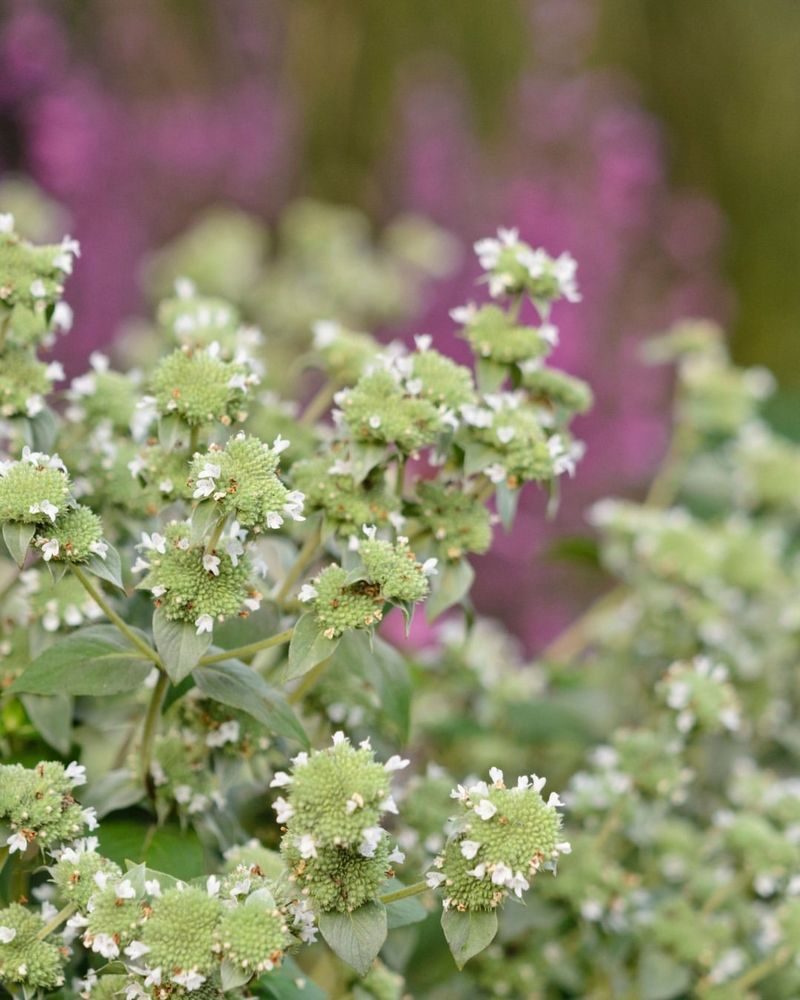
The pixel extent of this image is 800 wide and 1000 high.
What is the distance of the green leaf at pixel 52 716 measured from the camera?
718 millimetres

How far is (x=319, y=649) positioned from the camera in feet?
2.02

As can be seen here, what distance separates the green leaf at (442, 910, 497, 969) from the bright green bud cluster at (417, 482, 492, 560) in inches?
8.4

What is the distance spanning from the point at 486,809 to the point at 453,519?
0.22 meters

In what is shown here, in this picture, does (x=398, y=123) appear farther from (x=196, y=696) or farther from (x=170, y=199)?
(x=196, y=696)

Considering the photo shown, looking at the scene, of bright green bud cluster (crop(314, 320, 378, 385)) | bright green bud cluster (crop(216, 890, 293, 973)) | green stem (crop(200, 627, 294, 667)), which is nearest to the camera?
bright green bud cluster (crop(216, 890, 293, 973))

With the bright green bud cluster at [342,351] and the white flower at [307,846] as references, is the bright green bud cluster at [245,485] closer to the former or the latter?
the white flower at [307,846]

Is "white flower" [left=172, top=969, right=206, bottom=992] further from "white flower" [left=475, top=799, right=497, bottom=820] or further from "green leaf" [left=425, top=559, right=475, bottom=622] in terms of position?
"green leaf" [left=425, top=559, right=475, bottom=622]

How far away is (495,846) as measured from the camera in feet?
1.83

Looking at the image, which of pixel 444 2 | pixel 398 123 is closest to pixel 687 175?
pixel 444 2

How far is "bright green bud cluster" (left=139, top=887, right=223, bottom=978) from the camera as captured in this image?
533 mm

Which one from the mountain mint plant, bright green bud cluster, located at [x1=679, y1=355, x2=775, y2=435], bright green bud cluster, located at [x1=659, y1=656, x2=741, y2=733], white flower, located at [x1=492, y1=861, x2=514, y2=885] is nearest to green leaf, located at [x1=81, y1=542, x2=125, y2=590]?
the mountain mint plant

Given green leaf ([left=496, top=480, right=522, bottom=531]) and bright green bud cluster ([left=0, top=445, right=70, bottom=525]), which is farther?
green leaf ([left=496, top=480, right=522, bottom=531])

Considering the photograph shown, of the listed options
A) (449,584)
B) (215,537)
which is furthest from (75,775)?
(449,584)

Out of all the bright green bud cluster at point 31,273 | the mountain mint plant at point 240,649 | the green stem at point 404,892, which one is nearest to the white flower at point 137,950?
the mountain mint plant at point 240,649
